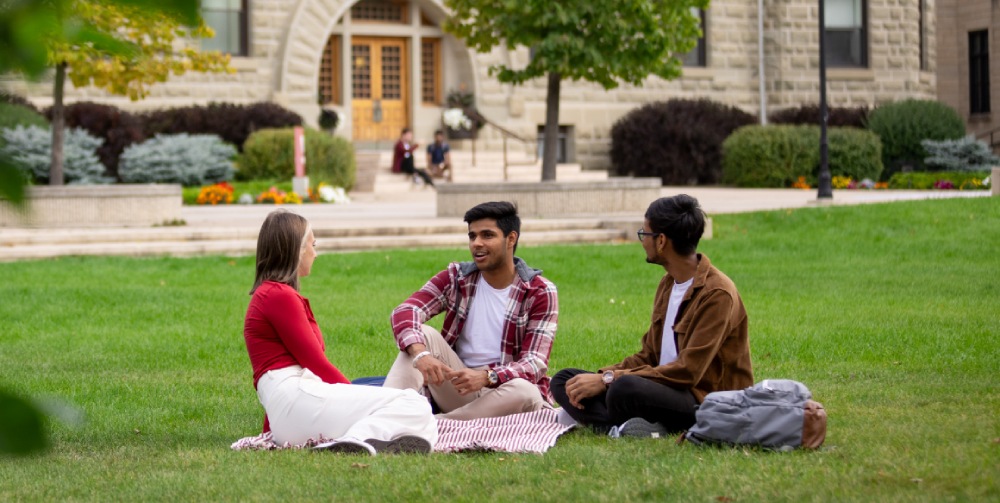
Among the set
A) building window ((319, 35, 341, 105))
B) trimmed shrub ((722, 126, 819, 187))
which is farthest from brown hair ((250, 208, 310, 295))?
building window ((319, 35, 341, 105))

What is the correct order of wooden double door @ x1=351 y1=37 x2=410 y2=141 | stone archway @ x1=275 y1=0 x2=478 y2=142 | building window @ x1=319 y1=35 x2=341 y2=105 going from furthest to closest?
wooden double door @ x1=351 y1=37 x2=410 y2=141 < building window @ x1=319 y1=35 x2=341 y2=105 < stone archway @ x1=275 y1=0 x2=478 y2=142

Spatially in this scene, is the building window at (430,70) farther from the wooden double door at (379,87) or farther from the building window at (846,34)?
the building window at (846,34)

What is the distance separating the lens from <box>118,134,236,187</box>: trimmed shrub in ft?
84.0

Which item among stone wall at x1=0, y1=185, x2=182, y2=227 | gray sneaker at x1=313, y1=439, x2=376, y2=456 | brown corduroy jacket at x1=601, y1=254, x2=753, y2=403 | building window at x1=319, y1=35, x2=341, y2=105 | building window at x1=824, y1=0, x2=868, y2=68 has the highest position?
building window at x1=824, y1=0, x2=868, y2=68

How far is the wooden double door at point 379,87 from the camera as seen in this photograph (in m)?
32.8

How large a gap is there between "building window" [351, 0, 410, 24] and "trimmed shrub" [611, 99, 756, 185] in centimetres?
610

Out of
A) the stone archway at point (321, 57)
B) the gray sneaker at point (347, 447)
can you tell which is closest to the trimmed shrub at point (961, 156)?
the stone archway at point (321, 57)

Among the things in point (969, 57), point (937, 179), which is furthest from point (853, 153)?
point (969, 57)

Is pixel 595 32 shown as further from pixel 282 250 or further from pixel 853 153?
pixel 282 250

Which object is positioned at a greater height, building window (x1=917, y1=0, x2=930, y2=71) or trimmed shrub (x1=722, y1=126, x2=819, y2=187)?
building window (x1=917, y1=0, x2=930, y2=71)

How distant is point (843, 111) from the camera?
34.0m

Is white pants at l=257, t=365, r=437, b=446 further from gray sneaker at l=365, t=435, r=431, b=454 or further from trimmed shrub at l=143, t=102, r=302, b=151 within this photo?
trimmed shrub at l=143, t=102, r=302, b=151

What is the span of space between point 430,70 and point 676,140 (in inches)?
257

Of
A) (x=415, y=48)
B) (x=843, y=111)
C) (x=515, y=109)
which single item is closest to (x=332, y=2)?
(x=415, y=48)
